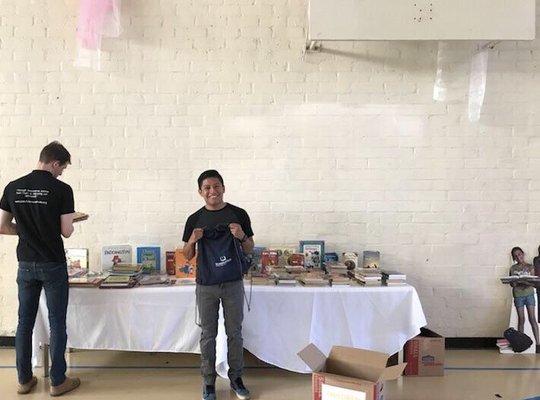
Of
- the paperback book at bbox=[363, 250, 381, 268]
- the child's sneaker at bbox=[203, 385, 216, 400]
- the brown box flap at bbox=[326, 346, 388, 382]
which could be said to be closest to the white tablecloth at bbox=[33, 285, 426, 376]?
the child's sneaker at bbox=[203, 385, 216, 400]

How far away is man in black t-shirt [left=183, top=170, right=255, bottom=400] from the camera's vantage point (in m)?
3.11

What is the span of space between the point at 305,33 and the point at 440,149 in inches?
57.1

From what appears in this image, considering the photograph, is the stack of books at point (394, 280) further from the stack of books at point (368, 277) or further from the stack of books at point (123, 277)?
the stack of books at point (123, 277)

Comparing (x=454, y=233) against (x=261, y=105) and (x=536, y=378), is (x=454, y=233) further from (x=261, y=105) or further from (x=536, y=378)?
(x=261, y=105)

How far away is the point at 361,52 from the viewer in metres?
4.05

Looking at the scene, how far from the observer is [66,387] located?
3291 millimetres

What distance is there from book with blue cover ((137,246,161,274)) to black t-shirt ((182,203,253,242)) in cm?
92

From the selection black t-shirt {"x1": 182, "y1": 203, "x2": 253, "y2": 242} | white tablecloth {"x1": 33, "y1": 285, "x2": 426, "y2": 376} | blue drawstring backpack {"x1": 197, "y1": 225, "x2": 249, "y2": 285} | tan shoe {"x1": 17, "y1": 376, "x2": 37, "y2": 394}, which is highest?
black t-shirt {"x1": 182, "y1": 203, "x2": 253, "y2": 242}

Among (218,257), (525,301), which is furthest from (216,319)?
(525,301)

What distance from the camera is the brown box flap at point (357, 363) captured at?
7.98 ft

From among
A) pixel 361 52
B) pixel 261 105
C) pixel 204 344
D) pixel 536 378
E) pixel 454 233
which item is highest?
pixel 361 52

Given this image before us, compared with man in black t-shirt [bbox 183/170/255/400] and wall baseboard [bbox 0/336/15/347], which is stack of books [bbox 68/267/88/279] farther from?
man in black t-shirt [bbox 183/170/255/400]

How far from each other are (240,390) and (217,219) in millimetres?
1121

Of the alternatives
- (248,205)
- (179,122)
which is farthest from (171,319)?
(179,122)
